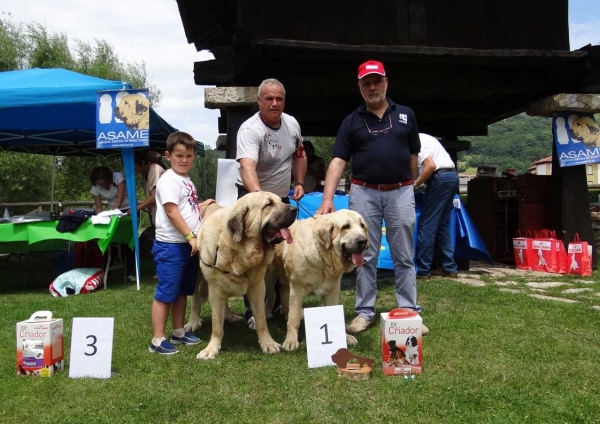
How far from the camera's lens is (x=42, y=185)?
1997 centimetres

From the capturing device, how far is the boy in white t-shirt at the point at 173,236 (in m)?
3.62

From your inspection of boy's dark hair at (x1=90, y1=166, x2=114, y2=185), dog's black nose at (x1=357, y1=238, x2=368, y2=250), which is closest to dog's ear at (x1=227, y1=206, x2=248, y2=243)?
dog's black nose at (x1=357, y1=238, x2=368, y2=250)

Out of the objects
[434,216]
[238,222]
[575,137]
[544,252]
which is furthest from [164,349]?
[575,137]

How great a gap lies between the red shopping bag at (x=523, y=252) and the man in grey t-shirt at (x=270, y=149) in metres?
4.86

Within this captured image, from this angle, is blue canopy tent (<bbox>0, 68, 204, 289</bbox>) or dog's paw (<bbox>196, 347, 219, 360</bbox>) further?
blue canopy tent (<bbox>0, 68, 204, 289</bbox>)

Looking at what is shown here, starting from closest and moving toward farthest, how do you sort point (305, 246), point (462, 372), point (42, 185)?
point (462, 372), point (305, 246), point (42, 185)

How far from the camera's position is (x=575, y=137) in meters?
7.34

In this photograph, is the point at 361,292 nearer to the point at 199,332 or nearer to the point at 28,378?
the point at 199,332

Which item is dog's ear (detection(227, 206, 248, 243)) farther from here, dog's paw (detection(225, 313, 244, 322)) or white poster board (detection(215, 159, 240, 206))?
dog's paw (detection(225, 313, 244, 322))

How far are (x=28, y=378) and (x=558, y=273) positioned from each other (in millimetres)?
6848

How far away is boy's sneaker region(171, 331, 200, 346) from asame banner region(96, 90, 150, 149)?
3.16 meters

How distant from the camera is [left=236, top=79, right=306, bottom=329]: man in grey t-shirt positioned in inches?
156

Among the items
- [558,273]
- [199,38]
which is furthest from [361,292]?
[199,38]

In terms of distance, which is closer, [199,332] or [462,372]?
[462,372]
